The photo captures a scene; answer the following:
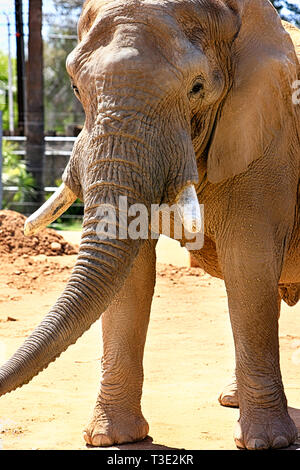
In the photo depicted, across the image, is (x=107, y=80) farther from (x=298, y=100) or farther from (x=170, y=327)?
(x=170, y=327)

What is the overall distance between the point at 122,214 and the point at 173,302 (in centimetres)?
569

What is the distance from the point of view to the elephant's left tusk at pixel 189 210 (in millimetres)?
3863

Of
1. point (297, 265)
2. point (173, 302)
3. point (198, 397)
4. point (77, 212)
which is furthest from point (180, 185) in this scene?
point (77, 212)

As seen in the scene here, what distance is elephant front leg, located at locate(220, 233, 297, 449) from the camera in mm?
4516

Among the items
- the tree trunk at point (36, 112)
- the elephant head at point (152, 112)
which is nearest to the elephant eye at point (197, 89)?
the elephant head at point (152, 112)

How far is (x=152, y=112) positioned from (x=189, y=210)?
0.48 metres

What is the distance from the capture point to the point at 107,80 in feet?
13.0

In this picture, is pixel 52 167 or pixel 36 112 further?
pixel 52 167

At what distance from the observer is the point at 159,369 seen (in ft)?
22.0

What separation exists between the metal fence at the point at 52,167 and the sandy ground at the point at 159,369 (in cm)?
812

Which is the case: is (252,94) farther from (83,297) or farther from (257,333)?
(83,297)

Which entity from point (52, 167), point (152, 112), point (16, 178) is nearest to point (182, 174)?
point (152, 112)

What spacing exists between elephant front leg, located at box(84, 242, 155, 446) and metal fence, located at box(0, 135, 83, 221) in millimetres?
14025

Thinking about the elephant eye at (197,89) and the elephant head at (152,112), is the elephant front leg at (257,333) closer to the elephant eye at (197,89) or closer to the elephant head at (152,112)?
the elephant head at (152,112)
